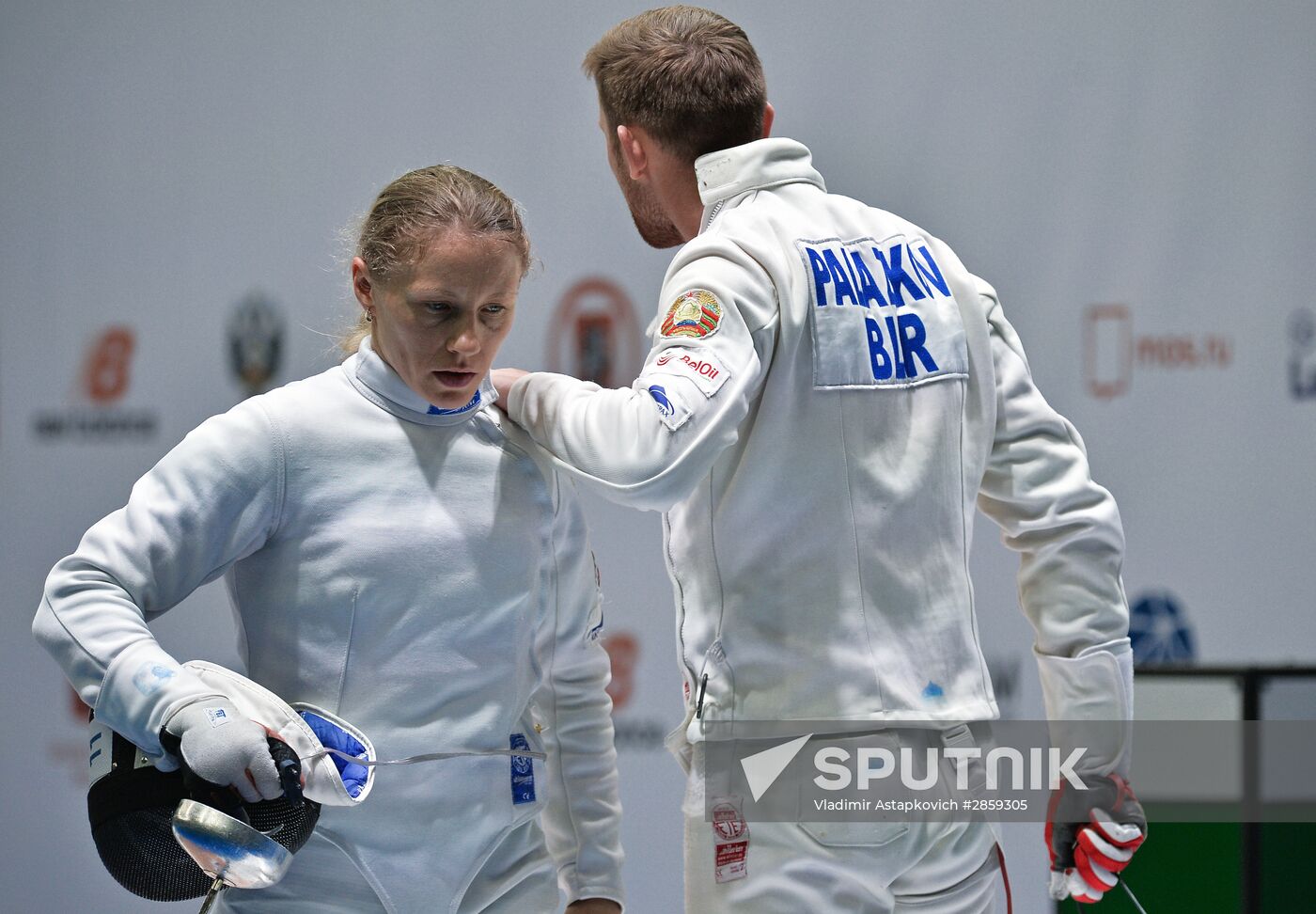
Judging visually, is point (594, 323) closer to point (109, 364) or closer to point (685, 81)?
point (109, 364)

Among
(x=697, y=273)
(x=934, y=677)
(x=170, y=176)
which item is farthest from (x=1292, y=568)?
(x=170, y=176)

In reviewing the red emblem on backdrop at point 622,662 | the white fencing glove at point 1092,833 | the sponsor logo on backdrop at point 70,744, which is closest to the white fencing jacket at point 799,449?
the white fencing glove at point 1092,833

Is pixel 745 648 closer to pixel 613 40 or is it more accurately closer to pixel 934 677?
pixel 934 677

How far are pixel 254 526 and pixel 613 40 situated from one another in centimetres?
71

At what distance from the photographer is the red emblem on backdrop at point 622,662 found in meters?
3.28

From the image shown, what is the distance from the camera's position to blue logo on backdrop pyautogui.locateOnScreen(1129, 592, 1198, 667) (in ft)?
10.4

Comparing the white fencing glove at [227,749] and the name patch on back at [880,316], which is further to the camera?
the name patch on back at [880,316]

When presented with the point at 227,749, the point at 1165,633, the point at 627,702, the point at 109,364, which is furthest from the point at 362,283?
the point at 1165,633

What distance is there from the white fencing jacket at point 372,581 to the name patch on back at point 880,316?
1.27ft

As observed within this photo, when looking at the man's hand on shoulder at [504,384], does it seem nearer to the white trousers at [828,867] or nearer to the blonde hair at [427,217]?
the blonde hair at [427,217]

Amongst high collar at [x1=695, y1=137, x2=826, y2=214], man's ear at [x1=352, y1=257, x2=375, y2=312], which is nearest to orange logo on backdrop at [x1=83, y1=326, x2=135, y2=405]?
man's ear at [x1=352, y1=257, x2=375, y2=312]

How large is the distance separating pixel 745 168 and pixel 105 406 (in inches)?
96.4

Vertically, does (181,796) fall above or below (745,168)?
below

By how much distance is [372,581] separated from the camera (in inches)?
57.4
